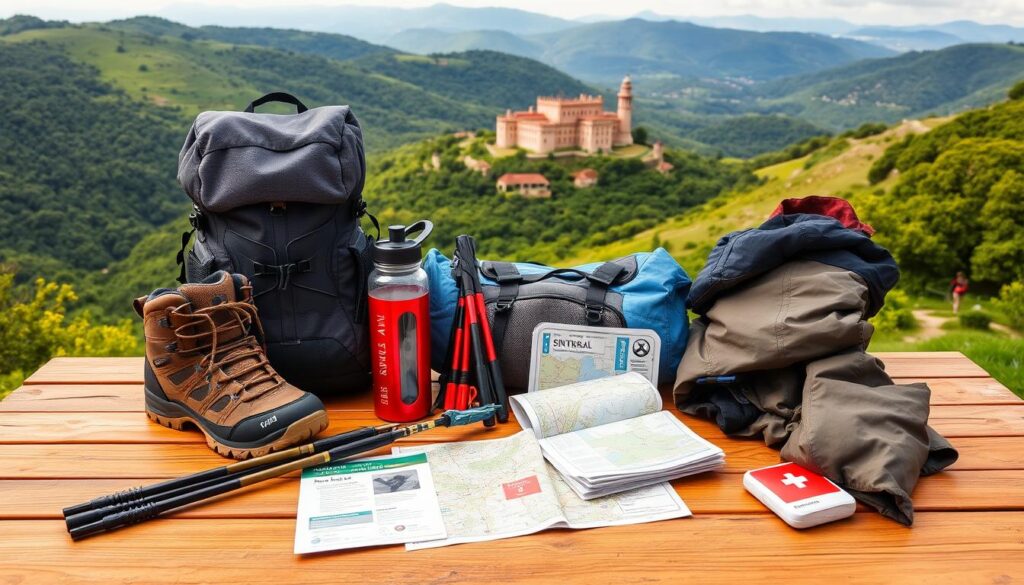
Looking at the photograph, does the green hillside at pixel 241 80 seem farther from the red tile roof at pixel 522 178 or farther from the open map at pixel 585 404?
the open map at pixel 585 404

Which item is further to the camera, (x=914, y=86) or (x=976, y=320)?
(x=914, y=86)

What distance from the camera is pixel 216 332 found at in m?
1.78

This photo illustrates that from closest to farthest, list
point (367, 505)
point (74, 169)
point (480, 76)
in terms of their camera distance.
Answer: point (367, 505), point (74, 169), point (480, 76)

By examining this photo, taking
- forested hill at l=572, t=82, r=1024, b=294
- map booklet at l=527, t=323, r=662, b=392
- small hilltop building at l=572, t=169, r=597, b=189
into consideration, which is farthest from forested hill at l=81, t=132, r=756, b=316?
map booklet at l=527, t=323, r=662, b=392

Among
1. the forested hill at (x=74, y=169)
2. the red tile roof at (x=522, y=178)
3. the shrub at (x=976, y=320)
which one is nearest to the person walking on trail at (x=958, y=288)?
the shrub at (x=976, y=320)

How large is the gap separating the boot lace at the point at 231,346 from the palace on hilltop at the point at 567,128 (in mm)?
51065

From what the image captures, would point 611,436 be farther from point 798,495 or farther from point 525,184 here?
point 525,184

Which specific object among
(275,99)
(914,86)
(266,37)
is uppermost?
(266,37)

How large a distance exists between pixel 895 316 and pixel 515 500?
1231cm

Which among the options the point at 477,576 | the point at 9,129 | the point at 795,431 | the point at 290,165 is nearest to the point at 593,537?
the point at 477,576

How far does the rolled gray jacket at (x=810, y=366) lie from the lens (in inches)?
62.5

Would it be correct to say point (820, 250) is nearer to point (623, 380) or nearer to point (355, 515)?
point (623, 380)

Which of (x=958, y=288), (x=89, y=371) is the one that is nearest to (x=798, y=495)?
(x=89, y=371)

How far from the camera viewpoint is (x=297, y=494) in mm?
1610
